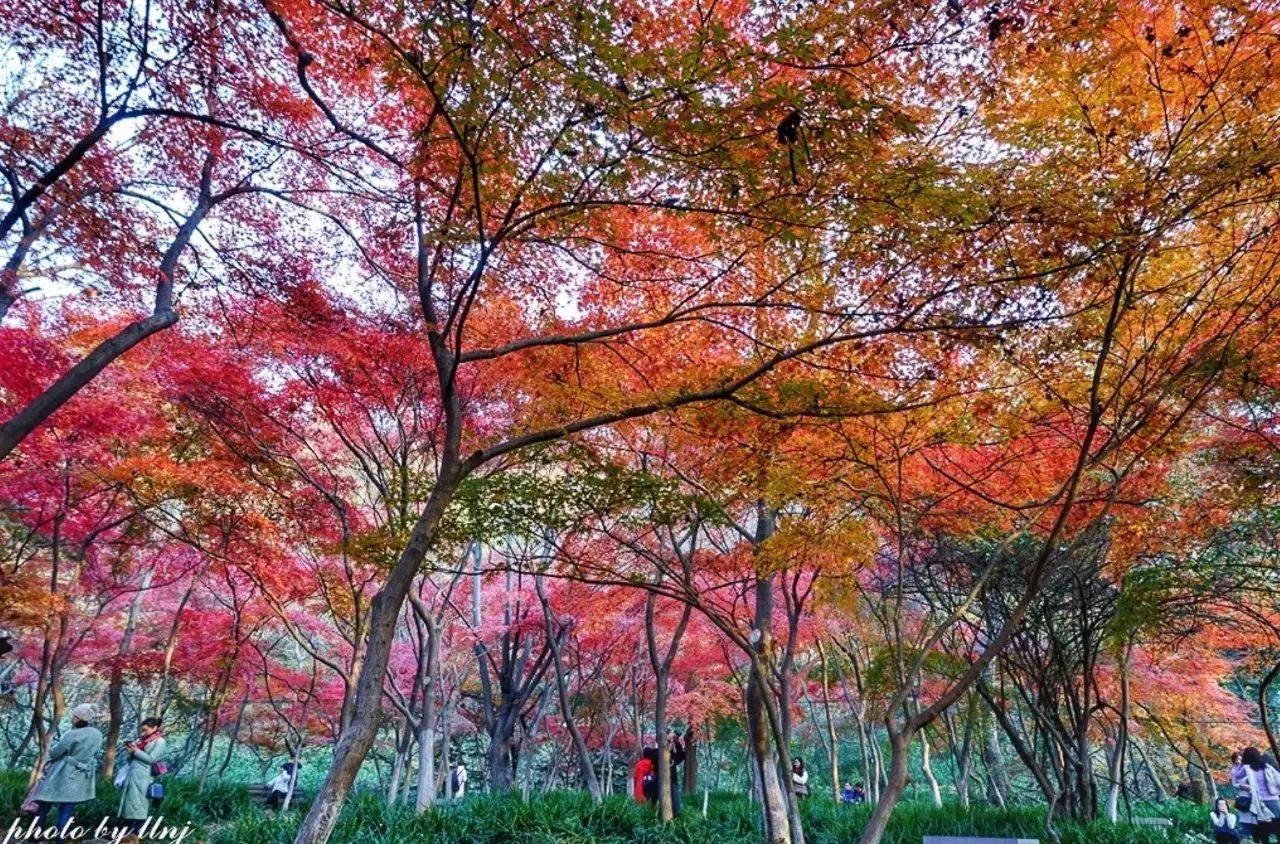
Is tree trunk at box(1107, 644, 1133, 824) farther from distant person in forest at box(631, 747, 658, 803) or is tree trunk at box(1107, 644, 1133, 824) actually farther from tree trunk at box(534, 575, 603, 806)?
tree trunk at box(534, 575, 603, 806)

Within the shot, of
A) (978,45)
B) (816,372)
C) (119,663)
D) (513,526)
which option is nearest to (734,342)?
(816,372)

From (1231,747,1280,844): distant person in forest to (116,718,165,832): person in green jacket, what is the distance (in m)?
11.4

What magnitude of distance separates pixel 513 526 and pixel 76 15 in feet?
15.9

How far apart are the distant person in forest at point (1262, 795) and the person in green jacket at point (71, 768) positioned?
38.0ft

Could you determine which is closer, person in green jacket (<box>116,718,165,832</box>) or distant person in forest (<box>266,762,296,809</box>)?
person in green jacket (<box>116,718,165,832</box>)

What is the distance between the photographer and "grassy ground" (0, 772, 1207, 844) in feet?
22.2

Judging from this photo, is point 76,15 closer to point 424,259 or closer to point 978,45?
point 424,259

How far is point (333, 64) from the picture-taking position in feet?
18.1

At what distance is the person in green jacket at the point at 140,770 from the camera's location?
22.6 ft

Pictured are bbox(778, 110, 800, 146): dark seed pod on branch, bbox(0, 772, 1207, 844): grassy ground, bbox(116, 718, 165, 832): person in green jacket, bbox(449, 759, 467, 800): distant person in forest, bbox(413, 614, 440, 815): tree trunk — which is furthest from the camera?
bbox(449, 759, 467, 800): distant person in forest

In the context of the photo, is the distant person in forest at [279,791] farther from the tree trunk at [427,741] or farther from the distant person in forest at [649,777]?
the distant person in forest at [649,777]

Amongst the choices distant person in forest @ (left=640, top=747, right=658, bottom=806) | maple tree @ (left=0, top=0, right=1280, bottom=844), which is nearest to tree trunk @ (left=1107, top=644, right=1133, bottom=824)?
maple tree @ (left=0, top=0, right=1280, bottom=844)

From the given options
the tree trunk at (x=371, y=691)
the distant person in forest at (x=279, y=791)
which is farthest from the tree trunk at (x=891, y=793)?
the distant person in forest at (x=279, y=791)

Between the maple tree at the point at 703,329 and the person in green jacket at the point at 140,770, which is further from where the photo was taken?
the person in green jacket at the point at 140,770
